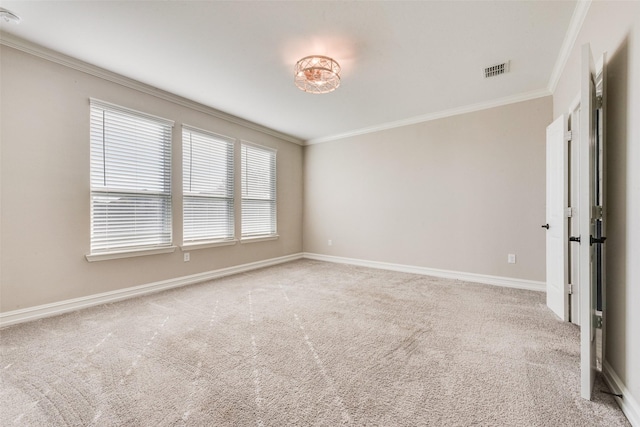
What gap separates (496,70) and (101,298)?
5.34 meters

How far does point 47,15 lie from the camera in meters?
2.27

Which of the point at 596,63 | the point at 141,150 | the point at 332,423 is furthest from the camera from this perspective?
the point at 141,150

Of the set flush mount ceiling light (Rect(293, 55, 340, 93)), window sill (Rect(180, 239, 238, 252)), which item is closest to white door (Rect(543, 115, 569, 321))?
flush mount ceiling light (Rect(293, 55, 340, 93))

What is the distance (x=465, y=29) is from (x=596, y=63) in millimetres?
1018

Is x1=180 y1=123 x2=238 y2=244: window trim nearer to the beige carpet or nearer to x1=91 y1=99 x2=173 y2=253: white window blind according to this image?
x1=91 y1=99 x2=173 y2=253: white window blind

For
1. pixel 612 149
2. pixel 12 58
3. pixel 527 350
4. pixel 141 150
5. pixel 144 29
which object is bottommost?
pixel 527 350

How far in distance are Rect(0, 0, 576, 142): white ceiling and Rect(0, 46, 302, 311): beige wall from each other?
314mm

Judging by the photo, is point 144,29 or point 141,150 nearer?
point 144,29

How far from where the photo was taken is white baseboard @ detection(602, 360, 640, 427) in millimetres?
1336

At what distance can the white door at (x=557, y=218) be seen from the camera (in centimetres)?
260

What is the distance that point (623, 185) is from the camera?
152cm

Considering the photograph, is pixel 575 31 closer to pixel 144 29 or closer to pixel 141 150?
pixel 144 29

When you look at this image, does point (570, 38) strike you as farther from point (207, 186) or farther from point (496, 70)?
point (207, 186)

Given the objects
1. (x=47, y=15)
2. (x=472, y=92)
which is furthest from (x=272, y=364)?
(x=472, y=92)
